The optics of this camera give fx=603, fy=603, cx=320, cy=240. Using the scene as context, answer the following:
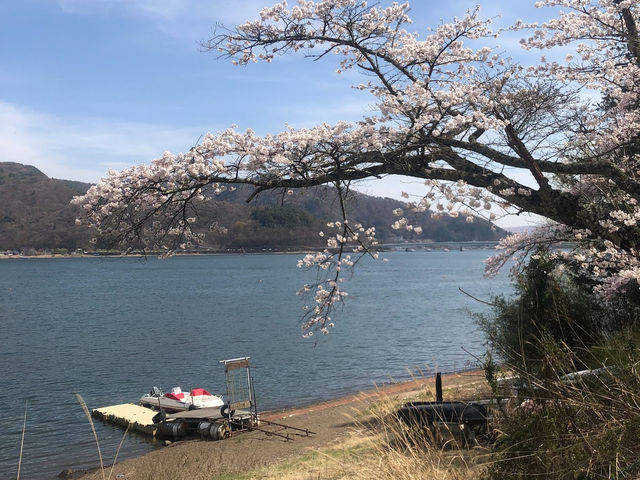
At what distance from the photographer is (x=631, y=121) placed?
23.1 feet

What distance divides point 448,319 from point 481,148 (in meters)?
33.4

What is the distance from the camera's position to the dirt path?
1129 centimetres

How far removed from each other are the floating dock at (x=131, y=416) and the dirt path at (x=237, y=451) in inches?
62.8

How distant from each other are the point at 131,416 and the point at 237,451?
16.3 feet

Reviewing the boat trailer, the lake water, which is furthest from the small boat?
the lake water

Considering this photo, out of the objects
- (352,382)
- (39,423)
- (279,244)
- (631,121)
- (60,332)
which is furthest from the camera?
(279,244)

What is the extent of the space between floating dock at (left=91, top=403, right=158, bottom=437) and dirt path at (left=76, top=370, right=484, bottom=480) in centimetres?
159

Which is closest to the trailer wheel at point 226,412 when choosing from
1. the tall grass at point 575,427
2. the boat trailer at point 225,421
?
the boat trailer at point 225,421

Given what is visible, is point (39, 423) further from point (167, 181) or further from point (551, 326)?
point (551, 326)

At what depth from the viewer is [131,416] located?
16891 millimetres

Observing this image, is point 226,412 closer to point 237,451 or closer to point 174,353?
point 237,451

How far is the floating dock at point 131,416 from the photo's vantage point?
16.1 m

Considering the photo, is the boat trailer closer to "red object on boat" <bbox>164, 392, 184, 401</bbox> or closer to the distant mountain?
"red object on boat" <bbox>164, 392, 184, 401</bbox>

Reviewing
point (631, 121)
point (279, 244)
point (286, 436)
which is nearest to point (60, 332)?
point (286, 436)
